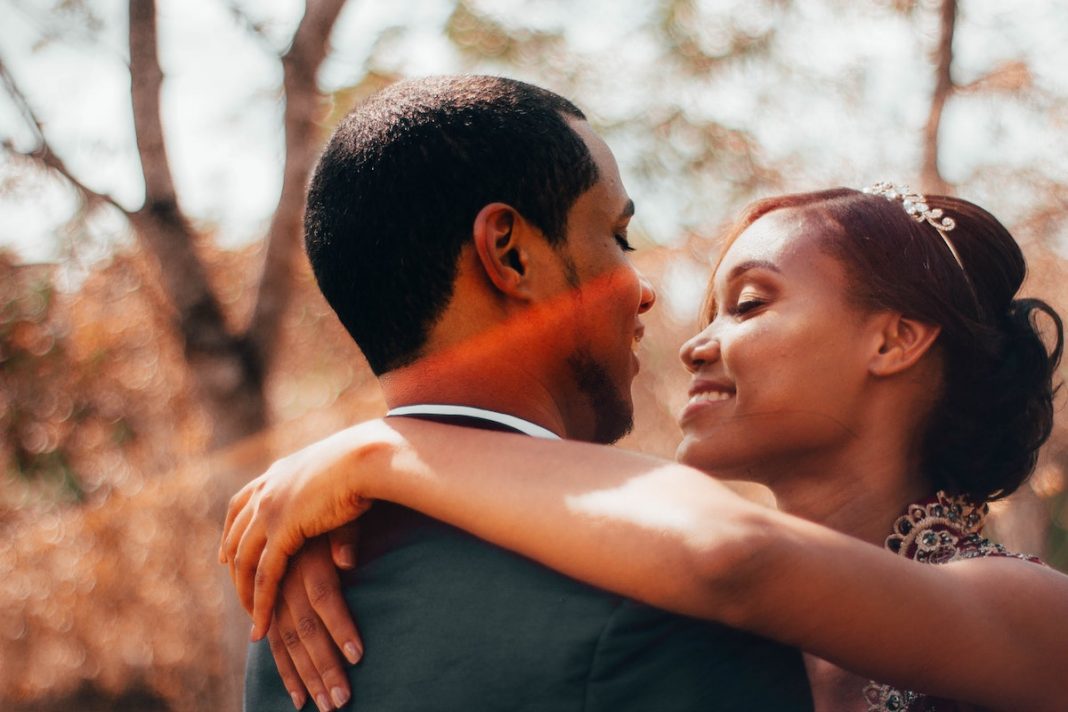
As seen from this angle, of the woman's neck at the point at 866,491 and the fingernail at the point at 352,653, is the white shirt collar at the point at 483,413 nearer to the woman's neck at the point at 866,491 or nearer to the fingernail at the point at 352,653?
the fingernail at the point at 352,653

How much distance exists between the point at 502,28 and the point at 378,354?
6.52 m

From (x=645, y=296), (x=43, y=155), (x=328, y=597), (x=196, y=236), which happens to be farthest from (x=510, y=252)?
(x=43, y=155)

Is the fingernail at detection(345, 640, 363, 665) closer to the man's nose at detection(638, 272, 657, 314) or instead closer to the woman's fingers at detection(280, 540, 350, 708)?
the woman's fingers at detection(280, 540, 350, 708)

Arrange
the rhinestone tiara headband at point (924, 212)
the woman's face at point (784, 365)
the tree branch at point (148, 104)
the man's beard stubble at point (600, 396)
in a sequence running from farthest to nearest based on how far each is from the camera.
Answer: the tree branch at point (148, 104) → the rhinestone tiara headband at point (924, 212) → the woman's face at point (784, 365) → the man's beard stubble at point (600, 396)

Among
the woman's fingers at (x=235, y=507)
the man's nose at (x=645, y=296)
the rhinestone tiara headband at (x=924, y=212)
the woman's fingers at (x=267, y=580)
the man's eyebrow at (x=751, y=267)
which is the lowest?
the woman's fingers at (x=235, y=507)

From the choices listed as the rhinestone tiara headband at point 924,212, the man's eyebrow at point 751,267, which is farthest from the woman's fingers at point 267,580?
the rhinestone tiara headband at point 924,212

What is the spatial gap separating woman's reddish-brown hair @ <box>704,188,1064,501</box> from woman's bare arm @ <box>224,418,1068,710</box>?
1.85ft

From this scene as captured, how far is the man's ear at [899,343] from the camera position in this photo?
8.89 feet

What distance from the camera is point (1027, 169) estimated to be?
8055 mm

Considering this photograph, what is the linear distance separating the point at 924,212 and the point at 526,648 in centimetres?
175

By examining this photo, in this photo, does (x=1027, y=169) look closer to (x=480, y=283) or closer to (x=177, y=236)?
(x=177, y=236)

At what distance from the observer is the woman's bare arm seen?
1659 millimetres

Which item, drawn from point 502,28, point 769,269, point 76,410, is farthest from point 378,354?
point 76,410

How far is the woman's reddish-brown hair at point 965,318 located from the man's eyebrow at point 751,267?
0.47 feet
